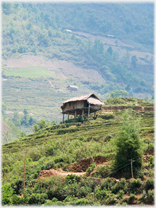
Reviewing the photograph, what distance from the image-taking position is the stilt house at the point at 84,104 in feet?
148

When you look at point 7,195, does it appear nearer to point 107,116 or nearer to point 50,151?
point 50,151

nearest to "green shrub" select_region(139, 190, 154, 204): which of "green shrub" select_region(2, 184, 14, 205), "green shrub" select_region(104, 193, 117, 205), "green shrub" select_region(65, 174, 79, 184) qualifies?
"green shrub" select_region(104, 193, 117, 205)

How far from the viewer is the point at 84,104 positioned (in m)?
45.6

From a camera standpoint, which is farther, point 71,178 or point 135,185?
point 71,178

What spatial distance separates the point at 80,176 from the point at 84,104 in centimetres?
2115

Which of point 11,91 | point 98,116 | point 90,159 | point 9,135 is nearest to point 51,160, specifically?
point 90,159

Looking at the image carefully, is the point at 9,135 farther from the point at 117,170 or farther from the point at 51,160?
the point at 117,170

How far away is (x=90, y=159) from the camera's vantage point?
89.5ft

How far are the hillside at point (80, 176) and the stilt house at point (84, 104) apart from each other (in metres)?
6.67

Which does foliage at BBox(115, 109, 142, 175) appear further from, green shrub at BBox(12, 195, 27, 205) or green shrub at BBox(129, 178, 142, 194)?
green shrub at BBox(12, 195, 27, 205)

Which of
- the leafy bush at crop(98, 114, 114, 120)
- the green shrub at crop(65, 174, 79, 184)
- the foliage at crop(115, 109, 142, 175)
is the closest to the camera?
the foliage at crop(115, 109, 142, 175)

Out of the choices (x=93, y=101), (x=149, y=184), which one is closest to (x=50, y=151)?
(x=93, y=101)

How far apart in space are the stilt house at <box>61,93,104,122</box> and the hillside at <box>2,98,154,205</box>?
21.9ft

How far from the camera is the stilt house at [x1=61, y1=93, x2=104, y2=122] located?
4503 centimetres
